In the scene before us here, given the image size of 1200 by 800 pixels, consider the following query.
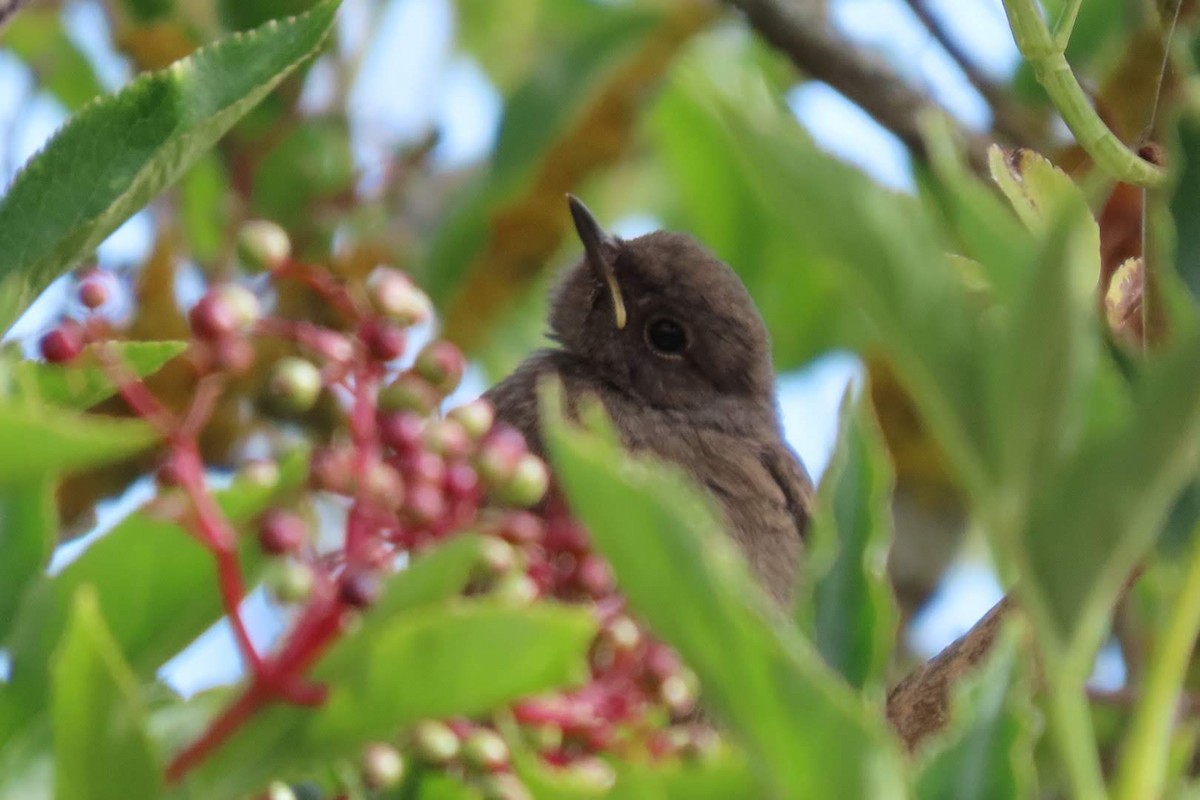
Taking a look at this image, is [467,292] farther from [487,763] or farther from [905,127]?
[487,763]

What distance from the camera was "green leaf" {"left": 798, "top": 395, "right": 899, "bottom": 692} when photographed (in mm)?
1415

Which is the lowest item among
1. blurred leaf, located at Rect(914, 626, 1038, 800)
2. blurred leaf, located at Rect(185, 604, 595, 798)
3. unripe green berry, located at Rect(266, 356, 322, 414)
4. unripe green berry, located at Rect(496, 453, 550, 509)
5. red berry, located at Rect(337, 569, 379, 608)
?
blurred leaf, located at Rect(914, 626, 1038, 800)

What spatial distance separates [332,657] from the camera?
1.03 m

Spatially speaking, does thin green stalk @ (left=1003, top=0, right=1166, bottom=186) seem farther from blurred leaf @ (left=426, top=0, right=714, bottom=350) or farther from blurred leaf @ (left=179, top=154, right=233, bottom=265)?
blurred leaf @ (left=179, top=154, right=233, bottom=265)

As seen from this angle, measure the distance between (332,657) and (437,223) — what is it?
3.82m

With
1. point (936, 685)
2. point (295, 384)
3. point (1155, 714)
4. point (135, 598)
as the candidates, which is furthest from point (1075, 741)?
point (936, 685)

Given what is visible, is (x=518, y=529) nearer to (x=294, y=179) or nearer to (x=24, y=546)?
(x=24, y=546)

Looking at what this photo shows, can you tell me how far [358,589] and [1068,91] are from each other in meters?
0.83

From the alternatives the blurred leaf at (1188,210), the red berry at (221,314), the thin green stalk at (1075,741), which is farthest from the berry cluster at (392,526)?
the blurred leaf at (1188,210)

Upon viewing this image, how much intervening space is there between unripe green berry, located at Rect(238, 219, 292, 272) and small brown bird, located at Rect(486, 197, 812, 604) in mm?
2814

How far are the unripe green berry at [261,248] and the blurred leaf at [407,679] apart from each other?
0.39 m

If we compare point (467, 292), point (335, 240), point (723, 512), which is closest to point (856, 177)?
point (723, 512)

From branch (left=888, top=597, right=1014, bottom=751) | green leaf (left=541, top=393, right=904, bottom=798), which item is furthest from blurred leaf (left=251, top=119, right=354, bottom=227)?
green leaf (left=541, top=393, right=904, bottom=798)

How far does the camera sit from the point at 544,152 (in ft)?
14.9
